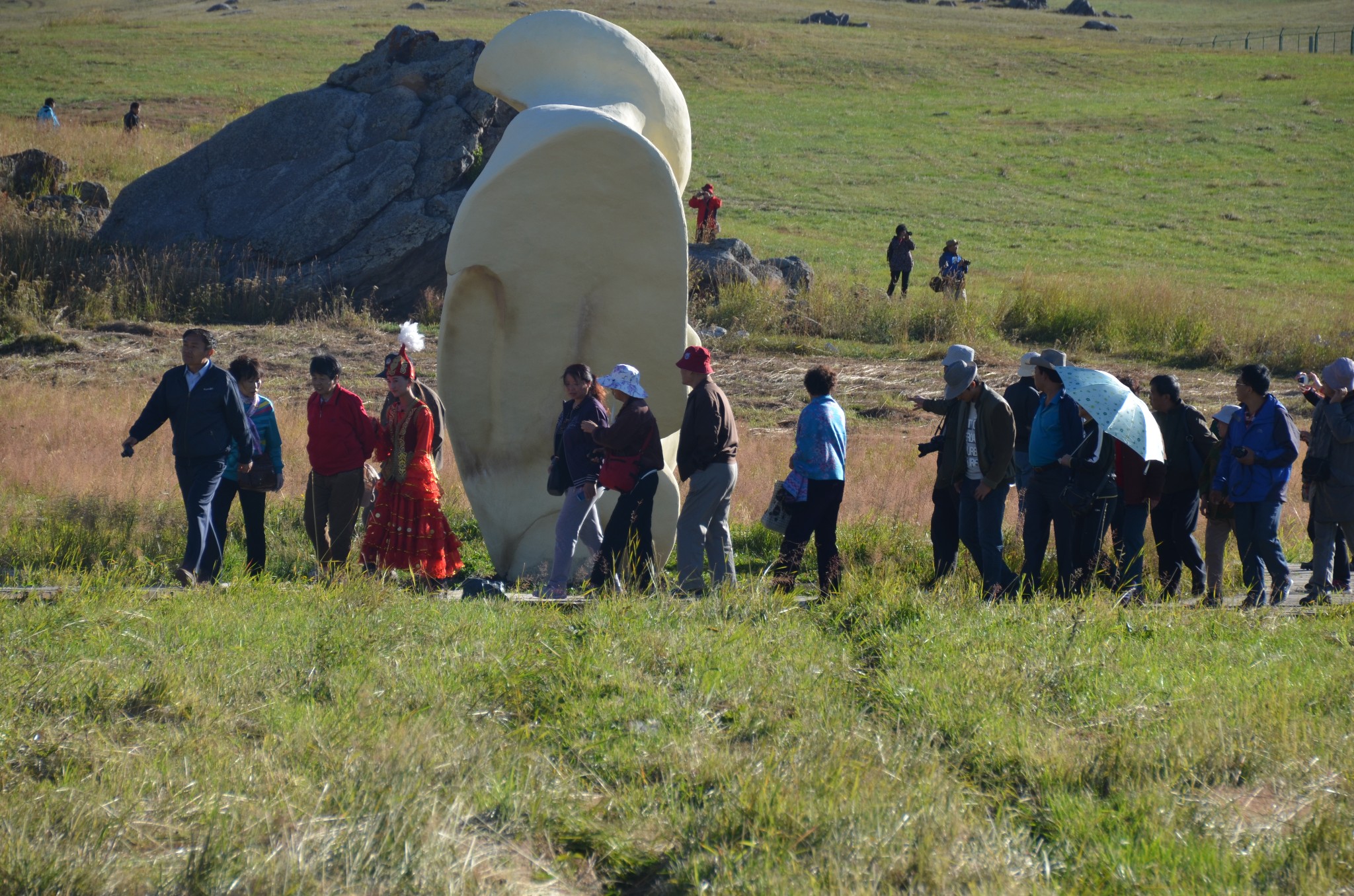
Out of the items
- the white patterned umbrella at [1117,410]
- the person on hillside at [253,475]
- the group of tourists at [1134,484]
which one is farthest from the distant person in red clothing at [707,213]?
the white patterned umbrella at [1117,410]

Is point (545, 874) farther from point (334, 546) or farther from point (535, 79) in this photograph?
point (535, 79)

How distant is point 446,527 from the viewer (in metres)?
8.40

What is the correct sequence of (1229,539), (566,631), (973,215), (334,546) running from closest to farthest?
(566,631), (334,546), (1229,539), (973,215)

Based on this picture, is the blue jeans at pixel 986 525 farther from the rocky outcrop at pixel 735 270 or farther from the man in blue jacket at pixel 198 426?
the rocky outcrop at pixel 735 270

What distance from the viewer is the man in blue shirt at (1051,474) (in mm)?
A: 7605

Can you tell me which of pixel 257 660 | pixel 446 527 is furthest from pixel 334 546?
pixel 257 660

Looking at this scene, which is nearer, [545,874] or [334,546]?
[545,874]

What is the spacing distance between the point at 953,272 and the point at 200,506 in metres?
16.2

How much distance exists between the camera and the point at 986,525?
25.7ft

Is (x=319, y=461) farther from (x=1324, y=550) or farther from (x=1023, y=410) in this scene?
(x=1324, y=550)

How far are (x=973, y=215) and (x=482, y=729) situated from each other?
29864 mm

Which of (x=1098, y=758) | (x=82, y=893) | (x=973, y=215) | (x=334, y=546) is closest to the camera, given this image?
(x=82, y=893)

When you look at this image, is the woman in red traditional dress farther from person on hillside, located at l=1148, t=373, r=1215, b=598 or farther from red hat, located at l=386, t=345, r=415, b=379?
person on hillside, located at l=1148, t=373, r=1215, b=598

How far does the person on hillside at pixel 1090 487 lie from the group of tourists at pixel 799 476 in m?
0.01
